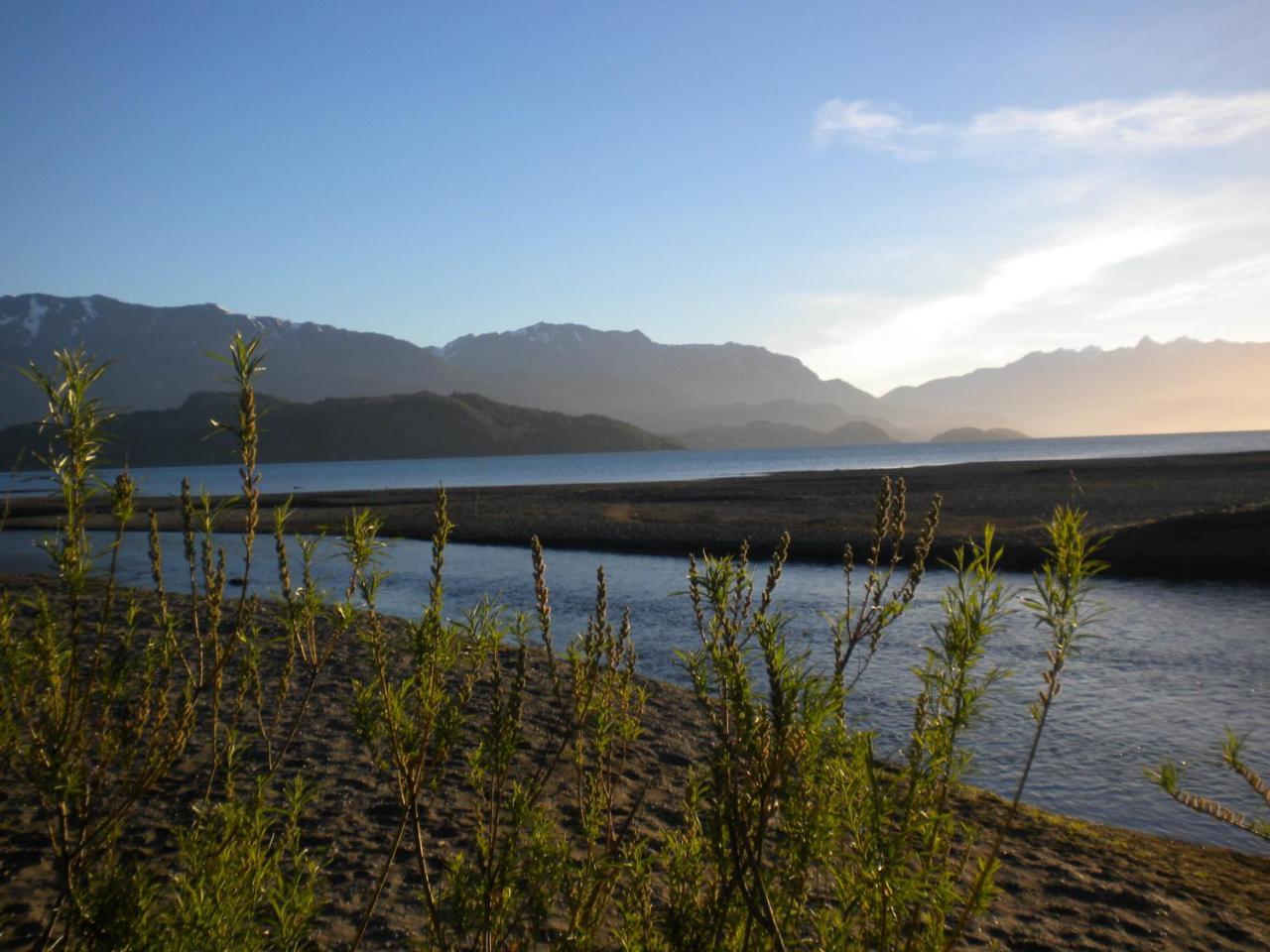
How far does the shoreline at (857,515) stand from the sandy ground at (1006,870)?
1215 centimetres

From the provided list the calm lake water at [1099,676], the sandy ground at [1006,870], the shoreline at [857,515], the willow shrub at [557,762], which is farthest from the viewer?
the shoreline at [857,515]

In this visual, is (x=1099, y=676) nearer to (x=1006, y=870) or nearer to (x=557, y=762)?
(x=1006, y=870)

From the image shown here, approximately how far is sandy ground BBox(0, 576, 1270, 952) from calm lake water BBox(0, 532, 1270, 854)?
1.08m

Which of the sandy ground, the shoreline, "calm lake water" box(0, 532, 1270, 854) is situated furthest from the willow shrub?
the shoreline

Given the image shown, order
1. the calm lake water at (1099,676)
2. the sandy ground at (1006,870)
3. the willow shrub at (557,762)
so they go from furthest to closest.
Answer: the calm lake water at (1099,676), the sandy ground at (1006,870), the willow shrub at (557,762)

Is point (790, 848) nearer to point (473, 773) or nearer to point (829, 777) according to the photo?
point (829, 777)

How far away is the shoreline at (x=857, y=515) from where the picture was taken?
87.5 ft

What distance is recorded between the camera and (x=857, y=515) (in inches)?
1626

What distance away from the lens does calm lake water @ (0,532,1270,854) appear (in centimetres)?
994

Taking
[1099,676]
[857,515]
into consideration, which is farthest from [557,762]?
[857,515]

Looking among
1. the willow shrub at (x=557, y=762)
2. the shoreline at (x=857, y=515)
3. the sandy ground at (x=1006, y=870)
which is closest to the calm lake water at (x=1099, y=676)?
the willow shrub at (x=557, y=762)

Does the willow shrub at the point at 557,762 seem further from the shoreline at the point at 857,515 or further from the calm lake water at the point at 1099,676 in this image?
the shoreline at the point at 857,515

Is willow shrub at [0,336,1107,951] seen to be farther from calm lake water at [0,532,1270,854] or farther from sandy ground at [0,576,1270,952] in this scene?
sandy ground at [0,576,1270,952]

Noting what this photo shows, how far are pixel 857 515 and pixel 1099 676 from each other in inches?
1056
